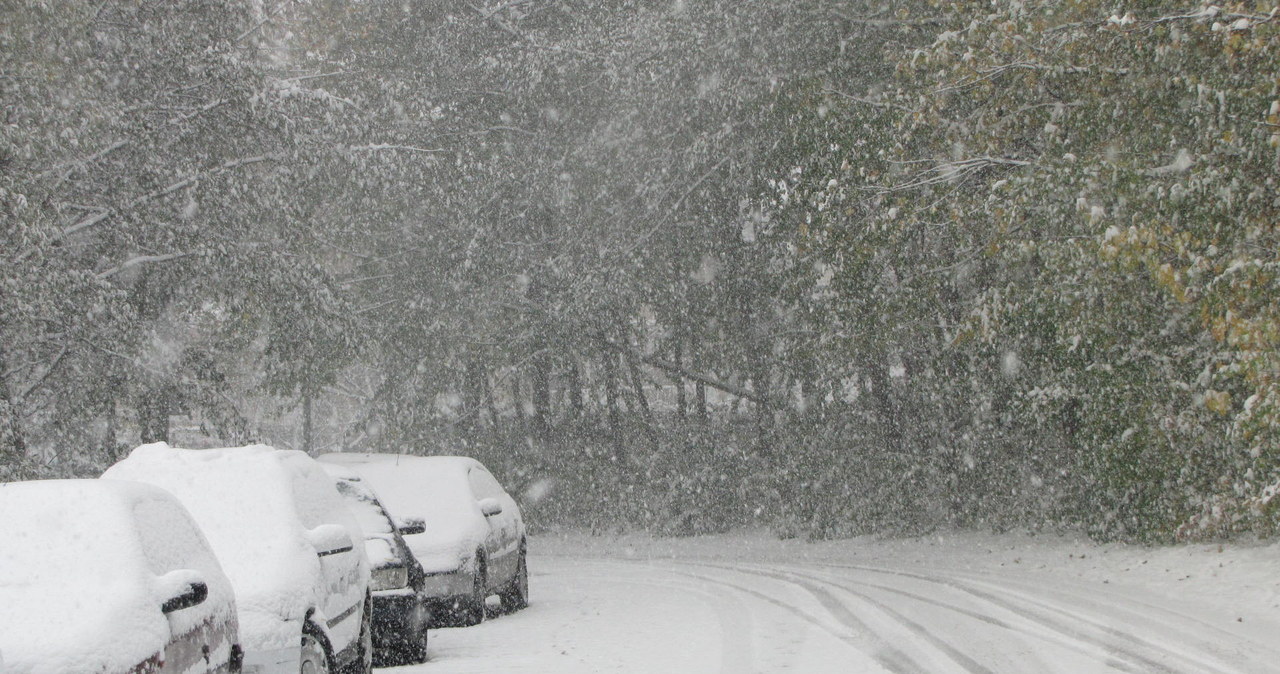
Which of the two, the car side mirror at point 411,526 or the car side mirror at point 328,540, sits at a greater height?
the car side mirror at point 328,540

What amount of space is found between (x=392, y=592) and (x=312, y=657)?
3053 millimetres

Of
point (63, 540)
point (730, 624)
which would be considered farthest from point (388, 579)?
point (63, 540)

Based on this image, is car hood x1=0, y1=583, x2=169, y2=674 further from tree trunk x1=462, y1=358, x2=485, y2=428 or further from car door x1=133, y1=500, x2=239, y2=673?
tree trunk x1=462, y1=358, x2=485, y2=428

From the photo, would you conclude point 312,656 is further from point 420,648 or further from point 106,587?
point 420,648

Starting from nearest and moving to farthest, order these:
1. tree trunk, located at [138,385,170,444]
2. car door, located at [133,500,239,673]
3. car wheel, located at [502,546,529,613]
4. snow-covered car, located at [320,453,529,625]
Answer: car door, located at [133,500,239,673] < snow-covered car, located at [320,453,529,625] < car wheel, located at [502,546,529,613] < tree trunk, located at [138,385,170,444]

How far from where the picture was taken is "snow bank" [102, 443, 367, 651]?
7238 mm

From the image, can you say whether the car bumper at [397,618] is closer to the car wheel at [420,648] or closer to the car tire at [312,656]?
the car wheel at [420,648]

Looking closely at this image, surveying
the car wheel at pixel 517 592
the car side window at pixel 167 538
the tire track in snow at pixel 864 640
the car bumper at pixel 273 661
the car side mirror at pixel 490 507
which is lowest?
the tire track in snow at pixel 864 640

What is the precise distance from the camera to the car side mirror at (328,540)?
784 centimetres

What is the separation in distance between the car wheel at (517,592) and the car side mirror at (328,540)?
21.8 feet

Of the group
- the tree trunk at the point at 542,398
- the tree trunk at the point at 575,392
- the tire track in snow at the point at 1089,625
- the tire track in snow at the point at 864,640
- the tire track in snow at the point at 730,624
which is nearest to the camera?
the tire track in snow at the point at 1089,625

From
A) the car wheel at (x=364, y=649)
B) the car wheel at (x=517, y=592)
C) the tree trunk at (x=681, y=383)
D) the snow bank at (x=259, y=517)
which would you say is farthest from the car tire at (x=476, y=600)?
the tree trunk at (x=681, y=383)

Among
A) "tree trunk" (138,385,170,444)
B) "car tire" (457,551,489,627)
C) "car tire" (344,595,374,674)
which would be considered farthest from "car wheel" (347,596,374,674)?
"tree trunk" (138,385,170,444)

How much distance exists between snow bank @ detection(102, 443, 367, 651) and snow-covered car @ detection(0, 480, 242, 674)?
58 cm
